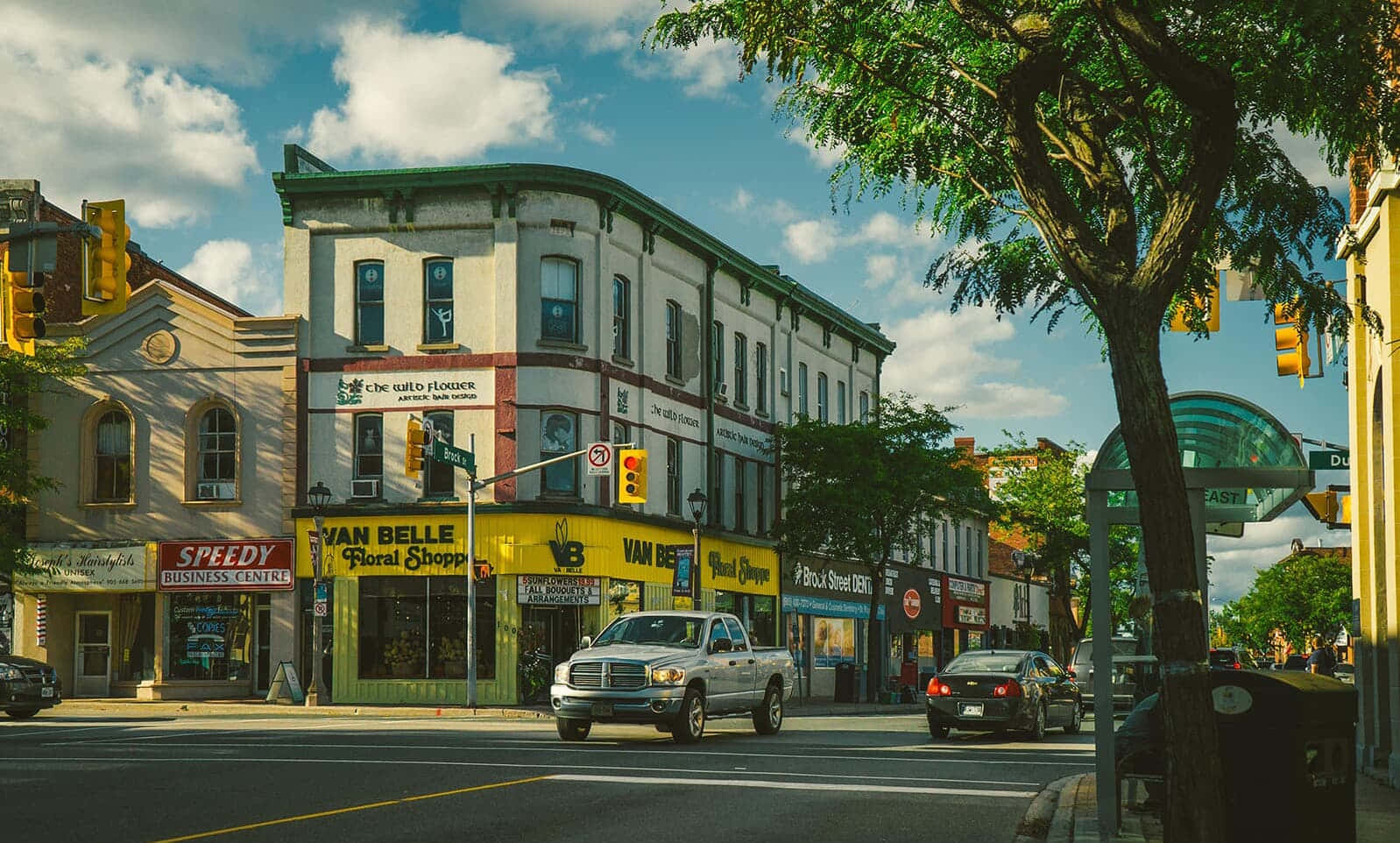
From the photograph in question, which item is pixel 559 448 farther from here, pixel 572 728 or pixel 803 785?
pixel 803 785

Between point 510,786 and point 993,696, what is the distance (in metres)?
11.1

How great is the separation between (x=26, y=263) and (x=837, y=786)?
11.5m

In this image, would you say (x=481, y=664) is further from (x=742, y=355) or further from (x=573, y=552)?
(x=742, y=355)

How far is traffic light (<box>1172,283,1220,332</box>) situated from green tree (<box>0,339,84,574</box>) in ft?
90.9

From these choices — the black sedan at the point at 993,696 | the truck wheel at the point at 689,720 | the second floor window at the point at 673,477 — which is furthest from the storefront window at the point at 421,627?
the truck wheel at the point at 689,720

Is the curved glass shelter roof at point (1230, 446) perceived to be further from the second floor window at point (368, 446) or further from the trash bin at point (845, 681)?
the trash bin at point (845, 681)

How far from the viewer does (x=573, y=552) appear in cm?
3700

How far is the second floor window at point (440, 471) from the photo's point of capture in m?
37.3

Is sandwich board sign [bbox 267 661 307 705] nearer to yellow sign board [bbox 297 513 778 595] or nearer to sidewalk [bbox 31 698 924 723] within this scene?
sidewalk [bbox 31 698 924 723]

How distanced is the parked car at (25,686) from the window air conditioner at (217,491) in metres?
8.47

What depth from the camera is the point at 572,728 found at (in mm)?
22172

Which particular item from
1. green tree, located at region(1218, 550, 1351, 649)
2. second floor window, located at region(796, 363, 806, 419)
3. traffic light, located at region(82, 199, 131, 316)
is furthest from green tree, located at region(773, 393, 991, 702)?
green tree, located at region(1218, 550, 1351, 649)

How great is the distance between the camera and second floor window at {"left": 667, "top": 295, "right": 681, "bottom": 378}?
42.5 m

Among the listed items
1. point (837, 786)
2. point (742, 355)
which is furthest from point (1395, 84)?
point (742, 355)
